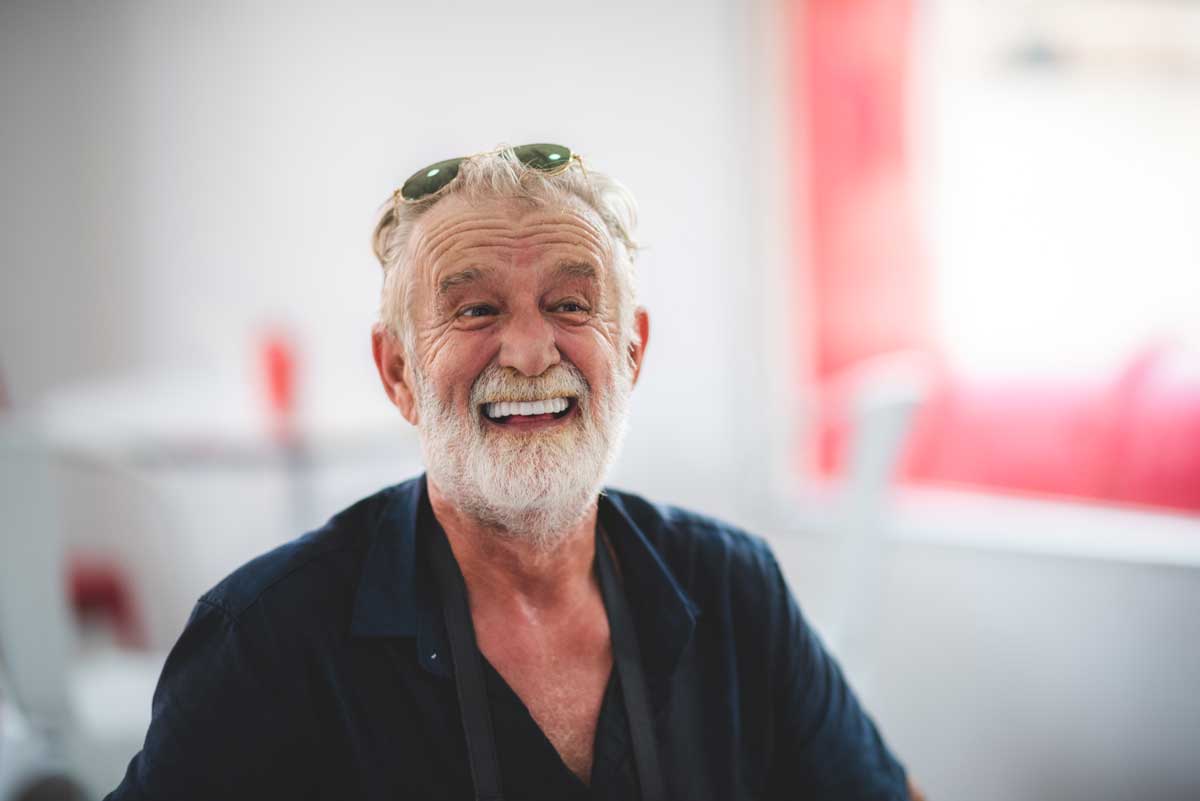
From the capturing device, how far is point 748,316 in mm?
3473

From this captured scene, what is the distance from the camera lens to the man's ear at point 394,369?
41.6 inches

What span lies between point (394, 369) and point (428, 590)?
0.24 meters

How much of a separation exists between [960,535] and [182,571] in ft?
9.52

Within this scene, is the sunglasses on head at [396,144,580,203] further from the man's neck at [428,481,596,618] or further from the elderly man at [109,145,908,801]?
the man's neck at [428,481,596,618]

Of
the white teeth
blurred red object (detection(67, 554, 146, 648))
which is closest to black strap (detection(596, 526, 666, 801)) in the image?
the white teeth

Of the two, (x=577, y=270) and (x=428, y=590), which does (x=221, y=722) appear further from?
(x=577, y=270)

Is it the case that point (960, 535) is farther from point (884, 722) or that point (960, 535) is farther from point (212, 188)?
point (212, 188)

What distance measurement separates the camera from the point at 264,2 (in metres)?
3.89

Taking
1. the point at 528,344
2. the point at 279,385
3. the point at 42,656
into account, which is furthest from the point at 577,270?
the point at 279,385

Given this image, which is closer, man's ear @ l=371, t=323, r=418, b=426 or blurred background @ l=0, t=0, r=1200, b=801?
man's ear @ l=371, t=323, r=418, b=426

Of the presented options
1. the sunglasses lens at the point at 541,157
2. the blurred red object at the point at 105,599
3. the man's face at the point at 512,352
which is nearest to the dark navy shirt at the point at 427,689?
the man's face at the point at 512,352

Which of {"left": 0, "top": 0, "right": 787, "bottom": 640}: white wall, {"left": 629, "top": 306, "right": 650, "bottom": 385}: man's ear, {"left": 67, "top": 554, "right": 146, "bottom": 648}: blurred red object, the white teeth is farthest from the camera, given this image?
{"left": 67, "top": 554, "right": 146, "bottom": 648}: blurred red object

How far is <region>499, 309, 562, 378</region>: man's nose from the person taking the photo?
955mm

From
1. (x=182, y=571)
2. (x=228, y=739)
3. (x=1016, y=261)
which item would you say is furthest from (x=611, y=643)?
(x=182, y=571)
